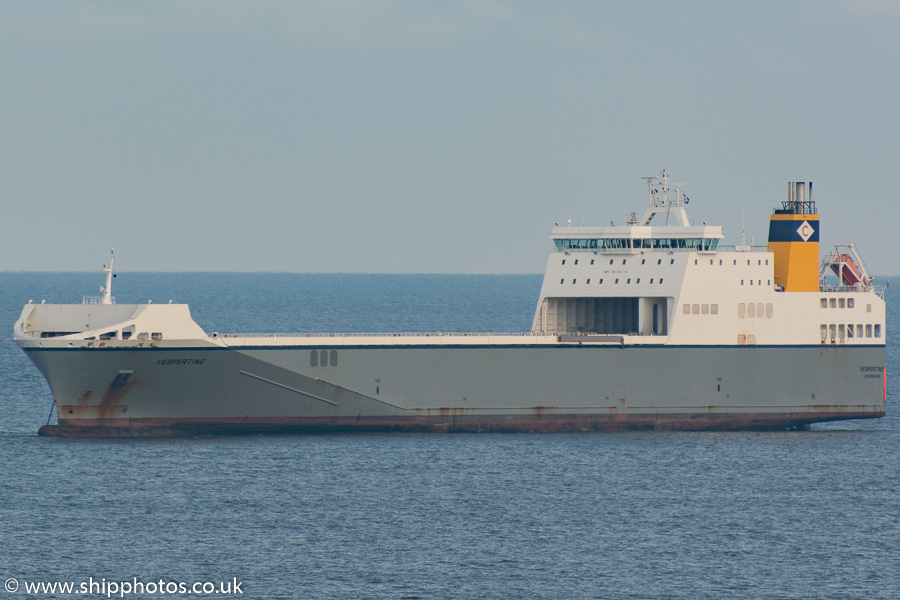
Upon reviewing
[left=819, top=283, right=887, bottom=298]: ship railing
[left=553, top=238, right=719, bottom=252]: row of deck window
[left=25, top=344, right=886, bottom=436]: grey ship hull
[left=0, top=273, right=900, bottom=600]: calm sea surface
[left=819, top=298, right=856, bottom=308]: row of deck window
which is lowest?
[left=0, top=273, right=900, bottom=600]: calm sea surface

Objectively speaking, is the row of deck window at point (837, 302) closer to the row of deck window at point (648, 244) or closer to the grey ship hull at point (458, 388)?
the grey ship hull at point (458, 388)

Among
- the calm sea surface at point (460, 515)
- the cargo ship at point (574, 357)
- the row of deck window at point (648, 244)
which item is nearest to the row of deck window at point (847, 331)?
the cargo ship at point (574, 357)

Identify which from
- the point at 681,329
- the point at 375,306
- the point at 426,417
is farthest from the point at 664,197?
the point at 375,306

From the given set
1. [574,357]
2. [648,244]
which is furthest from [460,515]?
[648,244]

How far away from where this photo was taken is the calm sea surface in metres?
31.4

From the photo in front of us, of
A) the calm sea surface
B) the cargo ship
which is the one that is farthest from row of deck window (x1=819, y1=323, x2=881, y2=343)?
the calm sea surface

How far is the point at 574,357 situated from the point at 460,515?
12.6m

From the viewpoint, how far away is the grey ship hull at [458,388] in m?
44.8

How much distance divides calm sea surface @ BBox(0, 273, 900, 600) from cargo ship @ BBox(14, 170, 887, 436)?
101 cm

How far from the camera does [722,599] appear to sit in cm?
3042

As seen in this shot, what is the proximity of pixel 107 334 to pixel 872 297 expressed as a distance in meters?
27.9

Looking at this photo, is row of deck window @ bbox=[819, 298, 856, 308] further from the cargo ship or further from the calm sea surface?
the calm sea surface

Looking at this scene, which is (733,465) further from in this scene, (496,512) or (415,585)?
(415,585)

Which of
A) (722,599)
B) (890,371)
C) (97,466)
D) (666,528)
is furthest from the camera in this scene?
(890,371)
